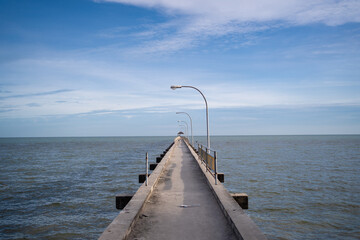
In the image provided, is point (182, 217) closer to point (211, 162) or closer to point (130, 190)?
point (211, 162)

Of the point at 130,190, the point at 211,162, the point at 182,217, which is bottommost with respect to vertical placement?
the point at 130,190

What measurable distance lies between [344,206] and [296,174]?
1118 cm

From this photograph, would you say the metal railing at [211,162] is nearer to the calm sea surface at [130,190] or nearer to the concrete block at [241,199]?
the concrete block at [241,199]

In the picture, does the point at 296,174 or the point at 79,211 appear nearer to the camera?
the point at 79,211

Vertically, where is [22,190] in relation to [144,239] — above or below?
below

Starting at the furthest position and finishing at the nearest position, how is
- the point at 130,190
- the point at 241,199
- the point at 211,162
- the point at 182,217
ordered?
the point at 130,190
the point at 211,162
the point at 241,199
the point at 182,217

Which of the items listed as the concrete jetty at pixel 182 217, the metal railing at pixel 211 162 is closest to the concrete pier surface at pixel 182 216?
the concrete jetty at pixel 182 217

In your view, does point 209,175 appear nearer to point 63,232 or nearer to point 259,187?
point 63,232

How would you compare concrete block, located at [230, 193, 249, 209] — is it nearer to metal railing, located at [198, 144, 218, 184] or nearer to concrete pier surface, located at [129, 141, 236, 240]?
concrete pier surface, located at [129, 141, 236, 240]

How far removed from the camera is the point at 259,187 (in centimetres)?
1897

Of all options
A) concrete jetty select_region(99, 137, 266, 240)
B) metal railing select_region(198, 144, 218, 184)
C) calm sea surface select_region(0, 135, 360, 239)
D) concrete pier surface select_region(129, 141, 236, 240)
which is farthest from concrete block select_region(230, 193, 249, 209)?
calm sea surface select_region(0, 135, 360, 239)

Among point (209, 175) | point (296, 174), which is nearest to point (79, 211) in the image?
point (209, 175)

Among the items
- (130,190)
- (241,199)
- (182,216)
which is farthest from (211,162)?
(130,190)

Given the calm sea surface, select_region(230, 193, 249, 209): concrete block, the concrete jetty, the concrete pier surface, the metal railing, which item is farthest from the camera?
the calm sea surface
